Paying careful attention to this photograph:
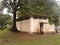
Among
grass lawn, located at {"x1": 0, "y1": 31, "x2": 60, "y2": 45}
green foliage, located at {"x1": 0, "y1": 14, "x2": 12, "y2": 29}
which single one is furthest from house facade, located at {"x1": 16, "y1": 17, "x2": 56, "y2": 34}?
green foliage, located at {"x1": 0, "y1": 14, "x2": 12, "y2": 29}

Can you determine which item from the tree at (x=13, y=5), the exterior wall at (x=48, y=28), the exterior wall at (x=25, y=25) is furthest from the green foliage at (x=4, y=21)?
the exterior wall at (x=48, y=28)

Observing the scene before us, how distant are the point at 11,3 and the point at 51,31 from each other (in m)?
9.44

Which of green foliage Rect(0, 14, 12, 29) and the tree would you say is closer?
the tree

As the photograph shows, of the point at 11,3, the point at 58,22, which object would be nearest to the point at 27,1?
the point at 11,3

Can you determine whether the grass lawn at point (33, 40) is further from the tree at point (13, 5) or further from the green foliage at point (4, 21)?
the green foliage at point (4, 21)

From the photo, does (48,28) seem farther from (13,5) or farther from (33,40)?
(33,40)

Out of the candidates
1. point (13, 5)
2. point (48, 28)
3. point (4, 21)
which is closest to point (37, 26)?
point (48, 28)

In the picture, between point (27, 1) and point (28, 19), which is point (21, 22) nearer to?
point (28, 19)

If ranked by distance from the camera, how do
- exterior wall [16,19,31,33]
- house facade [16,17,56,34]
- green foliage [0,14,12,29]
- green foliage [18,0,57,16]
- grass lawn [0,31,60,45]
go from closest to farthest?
1. grass lawn [0,31,60,45]
2. house facade [16,17,56,34]
3. green foliage [18,0,57,16]
4. exterior wall [16,19,31,33]
5. green foliage [0,14,12,29]

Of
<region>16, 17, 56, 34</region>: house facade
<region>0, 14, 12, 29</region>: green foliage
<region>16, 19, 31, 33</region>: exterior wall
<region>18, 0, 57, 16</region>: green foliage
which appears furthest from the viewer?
<region>0, 14, 12, 29</region>: green foliage

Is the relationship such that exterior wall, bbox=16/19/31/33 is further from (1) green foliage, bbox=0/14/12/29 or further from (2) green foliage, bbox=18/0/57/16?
(1) green foliage, bbox=0/14/12/29

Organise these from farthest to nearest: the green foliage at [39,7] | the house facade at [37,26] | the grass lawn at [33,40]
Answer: the green foliage at [39,7]
the house facade at [37,26]
the grass lawn at [33,40]

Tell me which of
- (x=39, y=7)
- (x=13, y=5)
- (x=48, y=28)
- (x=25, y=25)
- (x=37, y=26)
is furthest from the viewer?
(x=39, y=7)

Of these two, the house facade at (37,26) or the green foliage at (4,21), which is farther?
the green foliage at (4,21)
